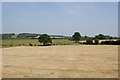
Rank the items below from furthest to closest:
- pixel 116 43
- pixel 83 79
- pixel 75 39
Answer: pixel 75 39, pixel 116 43, pixel 83 79

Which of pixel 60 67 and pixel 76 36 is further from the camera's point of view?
pixel 76 36

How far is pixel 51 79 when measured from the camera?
924 cm

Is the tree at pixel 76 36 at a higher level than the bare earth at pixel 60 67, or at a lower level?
higher

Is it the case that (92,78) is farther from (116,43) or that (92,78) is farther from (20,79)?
(116,43)

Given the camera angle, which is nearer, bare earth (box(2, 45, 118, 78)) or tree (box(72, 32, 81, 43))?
bare earth (box(2, 45, 118, 78))

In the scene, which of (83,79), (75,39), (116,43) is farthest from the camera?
(75,39)

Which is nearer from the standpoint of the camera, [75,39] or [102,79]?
[102,79]

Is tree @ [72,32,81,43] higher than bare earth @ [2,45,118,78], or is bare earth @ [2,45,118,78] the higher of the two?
tree @ [72,32,81,43]

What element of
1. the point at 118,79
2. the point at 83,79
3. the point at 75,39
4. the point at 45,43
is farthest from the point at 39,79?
the point at 75,39

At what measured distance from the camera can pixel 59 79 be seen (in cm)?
919

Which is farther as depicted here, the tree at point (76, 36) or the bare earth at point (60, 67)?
the tree at point (76, 36)

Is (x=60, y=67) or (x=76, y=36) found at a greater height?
(x=76, y=36)

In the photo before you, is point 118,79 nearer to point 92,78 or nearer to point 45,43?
point 92,78

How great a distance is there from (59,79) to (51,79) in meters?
0.46
